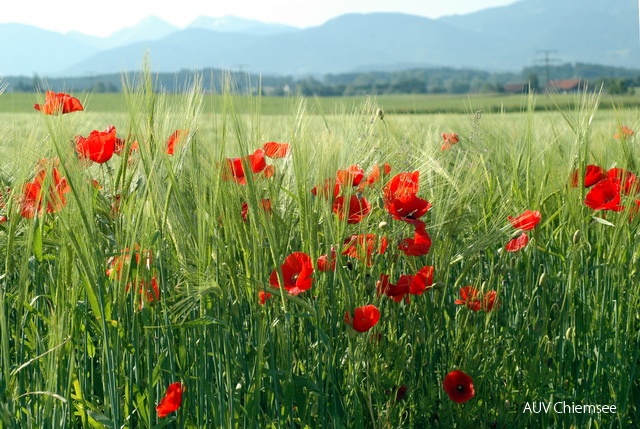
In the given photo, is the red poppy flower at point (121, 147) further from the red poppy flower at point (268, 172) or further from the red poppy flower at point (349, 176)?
the red poppy flower at point (349, 176)

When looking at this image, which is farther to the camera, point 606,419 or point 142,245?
point 606,419

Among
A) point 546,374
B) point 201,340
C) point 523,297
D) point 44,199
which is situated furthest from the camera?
point 523,297

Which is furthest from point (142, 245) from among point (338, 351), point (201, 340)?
point (338, 351)

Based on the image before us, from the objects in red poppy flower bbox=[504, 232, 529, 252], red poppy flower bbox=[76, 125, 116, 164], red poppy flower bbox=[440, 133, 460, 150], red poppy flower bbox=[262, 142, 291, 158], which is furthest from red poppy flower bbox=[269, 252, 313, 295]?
red poppy flower bbox=[440, 133, 460, 150]

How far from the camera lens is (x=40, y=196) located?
1015 millimetres

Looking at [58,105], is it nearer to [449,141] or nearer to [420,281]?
[420,281]

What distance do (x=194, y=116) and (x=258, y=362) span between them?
39 centimetres

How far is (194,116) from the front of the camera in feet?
3.92

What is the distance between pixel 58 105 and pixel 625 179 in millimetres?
1066

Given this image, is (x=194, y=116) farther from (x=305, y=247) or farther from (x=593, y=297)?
(x=593, y=297)

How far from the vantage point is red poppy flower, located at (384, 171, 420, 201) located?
1.22m

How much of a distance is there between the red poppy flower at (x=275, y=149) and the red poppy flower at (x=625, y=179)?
25.8 inches

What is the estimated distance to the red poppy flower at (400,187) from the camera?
4.01 ft

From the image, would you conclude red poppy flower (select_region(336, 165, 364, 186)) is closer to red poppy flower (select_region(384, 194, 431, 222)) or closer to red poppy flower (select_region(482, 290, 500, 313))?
red poppy flower (select_region(384, 194, 431, 222))
